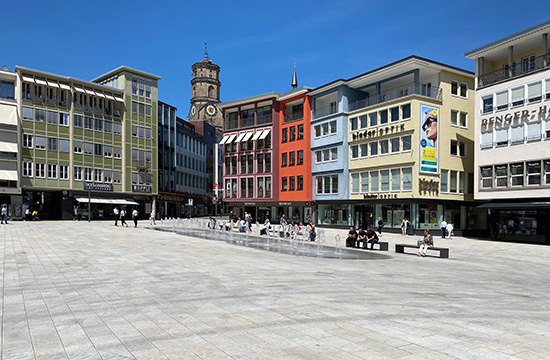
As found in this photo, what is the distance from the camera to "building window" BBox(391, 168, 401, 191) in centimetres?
4482

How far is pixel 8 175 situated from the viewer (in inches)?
2122

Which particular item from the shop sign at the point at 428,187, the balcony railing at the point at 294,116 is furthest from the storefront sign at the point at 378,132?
the balcony railing at the point at 294,116

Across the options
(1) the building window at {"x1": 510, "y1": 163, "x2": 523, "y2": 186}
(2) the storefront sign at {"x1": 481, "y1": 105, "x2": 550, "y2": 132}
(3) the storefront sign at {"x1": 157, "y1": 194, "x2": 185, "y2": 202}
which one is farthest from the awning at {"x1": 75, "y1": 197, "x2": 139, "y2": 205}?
(1) the building window at {"x1": 510, "y1": 163, "x2": 523, "y2": 186}

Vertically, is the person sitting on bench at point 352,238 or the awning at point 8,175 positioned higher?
the awning at point 8,175

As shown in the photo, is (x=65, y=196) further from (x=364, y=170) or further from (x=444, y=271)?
(x=444, y=271)

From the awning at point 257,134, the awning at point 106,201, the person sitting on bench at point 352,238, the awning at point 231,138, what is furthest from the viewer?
the awning at point 231,138

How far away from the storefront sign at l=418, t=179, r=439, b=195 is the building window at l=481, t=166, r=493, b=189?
5.27m

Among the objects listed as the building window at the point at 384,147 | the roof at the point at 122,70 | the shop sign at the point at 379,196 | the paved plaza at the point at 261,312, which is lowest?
the paved plaza at the point at 261,312

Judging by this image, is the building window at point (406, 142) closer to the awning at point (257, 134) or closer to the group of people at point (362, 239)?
the group of people at point (362, 239)

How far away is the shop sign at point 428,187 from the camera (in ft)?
141

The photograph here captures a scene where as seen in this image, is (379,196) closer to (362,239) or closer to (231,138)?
(362,239)

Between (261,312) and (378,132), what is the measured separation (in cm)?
4099

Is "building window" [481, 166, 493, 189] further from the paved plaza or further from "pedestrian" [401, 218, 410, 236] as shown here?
the paved plaza

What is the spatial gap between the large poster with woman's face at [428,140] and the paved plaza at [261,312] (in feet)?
93.1
